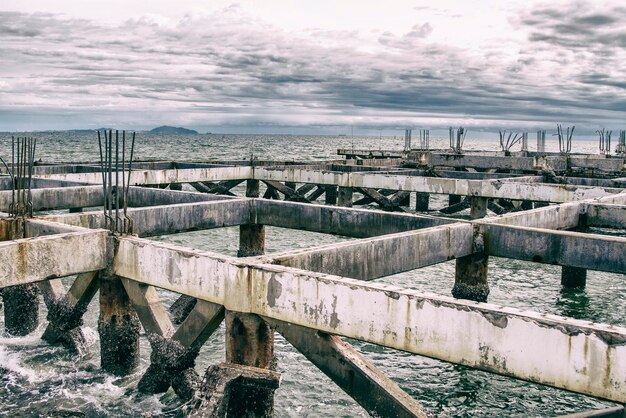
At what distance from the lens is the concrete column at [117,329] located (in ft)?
30.3

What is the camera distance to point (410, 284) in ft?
61.1

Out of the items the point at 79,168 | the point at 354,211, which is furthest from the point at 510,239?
the point at 79,168

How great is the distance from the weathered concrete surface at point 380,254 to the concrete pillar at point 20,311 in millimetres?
7427

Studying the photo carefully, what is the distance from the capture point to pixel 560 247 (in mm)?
9992

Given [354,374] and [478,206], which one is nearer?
[354,374]

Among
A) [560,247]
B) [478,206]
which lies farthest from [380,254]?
[478,206]

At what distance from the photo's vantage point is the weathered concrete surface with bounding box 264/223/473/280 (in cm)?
794

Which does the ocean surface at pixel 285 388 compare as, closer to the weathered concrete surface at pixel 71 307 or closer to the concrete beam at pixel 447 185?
the weathered concrete surface at pixel 71 307

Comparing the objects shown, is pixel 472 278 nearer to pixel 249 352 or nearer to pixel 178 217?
pixel 178 217

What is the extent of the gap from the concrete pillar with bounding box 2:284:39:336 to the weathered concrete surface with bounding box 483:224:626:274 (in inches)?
349

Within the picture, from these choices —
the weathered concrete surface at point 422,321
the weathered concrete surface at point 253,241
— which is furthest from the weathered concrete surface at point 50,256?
the weathered concrete surface at point 253,241

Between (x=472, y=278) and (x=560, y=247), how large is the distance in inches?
93.3

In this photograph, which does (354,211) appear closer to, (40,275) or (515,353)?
(40,275)

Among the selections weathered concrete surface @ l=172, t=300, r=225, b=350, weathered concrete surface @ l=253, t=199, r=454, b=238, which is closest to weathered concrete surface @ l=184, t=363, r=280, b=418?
weathered concrete surface @ l=172, t=300, r=225, b=350
